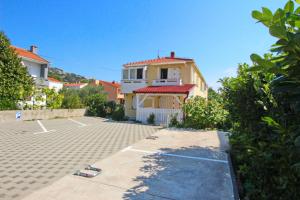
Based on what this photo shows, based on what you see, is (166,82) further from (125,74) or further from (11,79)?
(11,79)

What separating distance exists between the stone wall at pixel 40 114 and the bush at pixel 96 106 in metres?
0.94

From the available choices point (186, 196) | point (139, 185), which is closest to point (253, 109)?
point (186, 196)

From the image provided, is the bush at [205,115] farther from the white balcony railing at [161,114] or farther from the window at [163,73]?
the window at [163,73]

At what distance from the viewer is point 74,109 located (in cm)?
2312

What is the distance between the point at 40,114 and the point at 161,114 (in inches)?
440

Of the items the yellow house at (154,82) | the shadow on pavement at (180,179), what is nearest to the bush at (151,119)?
the yellow house at (154,82)

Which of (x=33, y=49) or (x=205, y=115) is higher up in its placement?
(x=33, y=49)

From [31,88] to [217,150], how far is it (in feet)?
59.7

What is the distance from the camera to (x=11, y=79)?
61.2 ft

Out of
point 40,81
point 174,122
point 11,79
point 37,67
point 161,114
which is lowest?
point 174,122

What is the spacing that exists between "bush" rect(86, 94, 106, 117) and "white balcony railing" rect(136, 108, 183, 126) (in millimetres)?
7625

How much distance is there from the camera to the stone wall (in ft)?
51.9

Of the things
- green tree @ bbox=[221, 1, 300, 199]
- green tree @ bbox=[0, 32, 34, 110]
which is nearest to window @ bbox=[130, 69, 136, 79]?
green tree @ bbox=[0, 32, 34, 110]

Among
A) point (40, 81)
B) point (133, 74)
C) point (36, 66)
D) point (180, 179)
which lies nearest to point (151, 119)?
point (133, 74)
